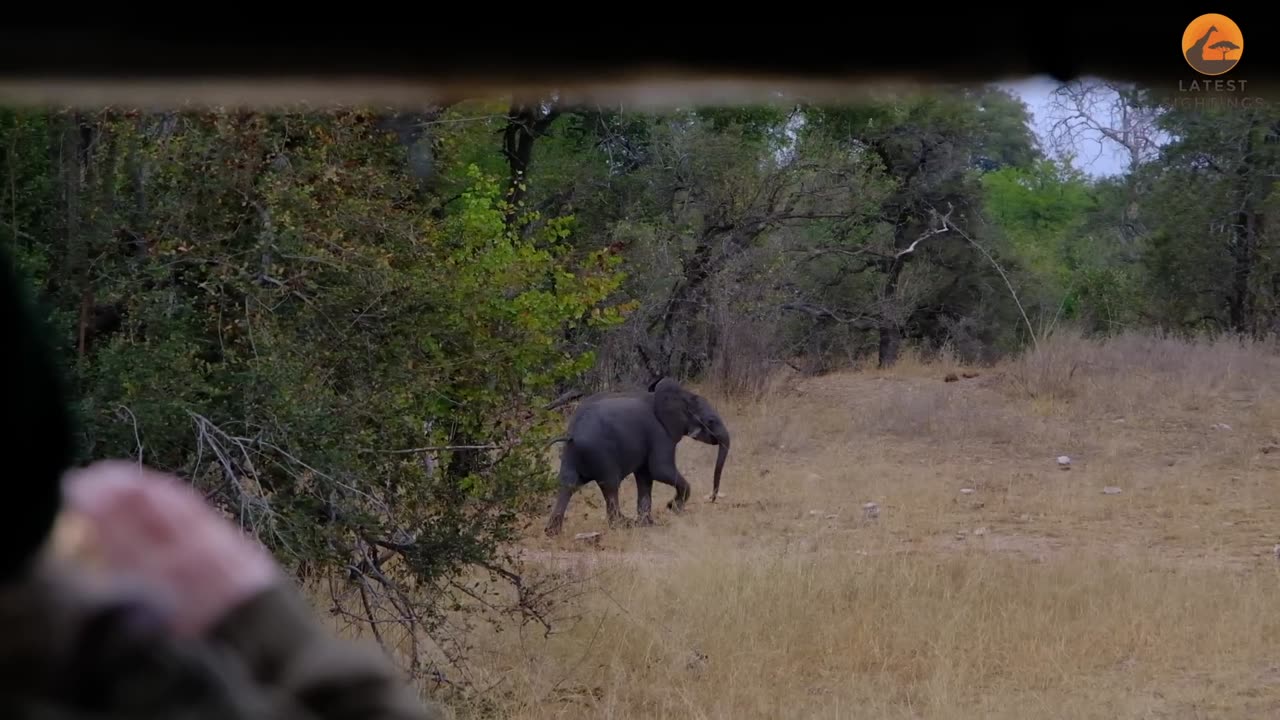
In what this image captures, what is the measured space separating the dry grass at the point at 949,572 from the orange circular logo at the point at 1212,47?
9.00ft

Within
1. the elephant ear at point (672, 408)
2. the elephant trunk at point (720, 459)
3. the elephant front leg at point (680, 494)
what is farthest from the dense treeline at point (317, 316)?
the elephant front leg at point (680, 494)

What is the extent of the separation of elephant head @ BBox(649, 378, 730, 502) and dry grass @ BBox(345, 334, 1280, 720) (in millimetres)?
535

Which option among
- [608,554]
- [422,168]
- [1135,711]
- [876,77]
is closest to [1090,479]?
[608,554]

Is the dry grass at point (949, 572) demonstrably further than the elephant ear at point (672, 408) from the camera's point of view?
No

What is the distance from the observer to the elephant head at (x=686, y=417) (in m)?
11.5

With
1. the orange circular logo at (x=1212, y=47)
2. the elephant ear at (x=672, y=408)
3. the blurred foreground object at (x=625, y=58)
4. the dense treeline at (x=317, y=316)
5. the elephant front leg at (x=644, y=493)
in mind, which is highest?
the orange circular logo at (x=1212, y=47)

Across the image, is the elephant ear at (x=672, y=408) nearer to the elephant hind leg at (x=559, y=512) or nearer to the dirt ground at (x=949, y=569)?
the dirt ground at (x=949, y=569)

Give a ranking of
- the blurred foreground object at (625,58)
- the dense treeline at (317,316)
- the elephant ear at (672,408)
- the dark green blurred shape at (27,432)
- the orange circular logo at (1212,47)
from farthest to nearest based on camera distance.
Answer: the elephant ear at (672,408), the dense treeline at (317,316), the orange circular logo at (1212,47), the blurred foreground object at (625,58), the dark green blurred shape at (27,432)

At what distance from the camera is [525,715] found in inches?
209

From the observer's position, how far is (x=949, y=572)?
7.73 meters

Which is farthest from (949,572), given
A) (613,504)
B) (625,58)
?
(625,58)

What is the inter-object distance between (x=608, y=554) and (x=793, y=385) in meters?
7.45

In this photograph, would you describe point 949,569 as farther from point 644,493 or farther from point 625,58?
point 625,58

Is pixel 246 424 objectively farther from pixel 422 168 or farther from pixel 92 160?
pixel 422 168
